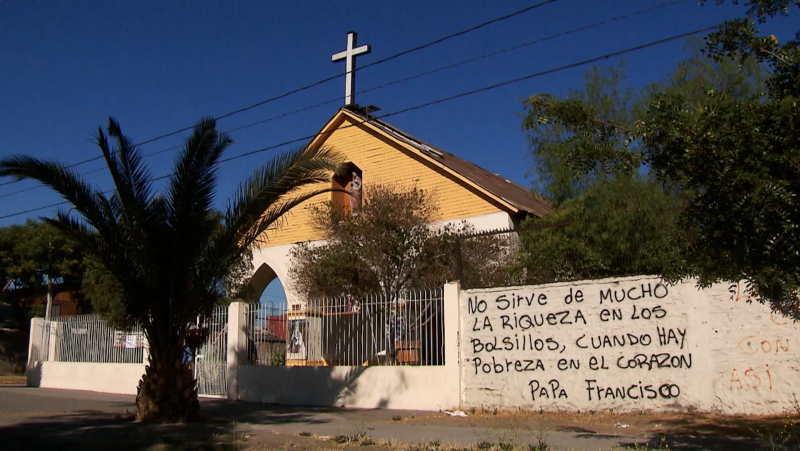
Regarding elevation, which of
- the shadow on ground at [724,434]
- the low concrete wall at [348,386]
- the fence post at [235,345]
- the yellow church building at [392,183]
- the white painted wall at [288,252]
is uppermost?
the yellow church building at [392,183]

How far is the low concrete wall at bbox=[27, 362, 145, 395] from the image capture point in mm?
16828

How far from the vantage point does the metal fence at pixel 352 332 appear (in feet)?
39.8

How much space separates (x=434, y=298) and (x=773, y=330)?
206 inches

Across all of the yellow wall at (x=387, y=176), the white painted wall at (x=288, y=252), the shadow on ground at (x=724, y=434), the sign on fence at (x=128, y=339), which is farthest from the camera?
the yellow wall at (x=387, y=176)

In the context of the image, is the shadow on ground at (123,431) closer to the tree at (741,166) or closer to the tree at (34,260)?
the tree at (741,166)

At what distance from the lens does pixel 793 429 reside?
26.6 feet

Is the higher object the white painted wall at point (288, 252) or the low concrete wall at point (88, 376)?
the white painted wall at point (288, 252)

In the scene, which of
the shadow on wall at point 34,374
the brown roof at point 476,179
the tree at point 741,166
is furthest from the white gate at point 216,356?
the tree at point 741,166

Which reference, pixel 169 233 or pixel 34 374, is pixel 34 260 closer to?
pixel 34 374

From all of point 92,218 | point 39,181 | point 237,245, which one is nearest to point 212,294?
point 237,245

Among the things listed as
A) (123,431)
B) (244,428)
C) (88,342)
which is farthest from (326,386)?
(88,342)

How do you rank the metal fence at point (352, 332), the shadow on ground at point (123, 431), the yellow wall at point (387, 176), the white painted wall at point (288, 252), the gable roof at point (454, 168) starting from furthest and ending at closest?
the yellow wall at point (387, 176) → the gable roof at point (454, 168) → the white painted wall at point (288, 252) → the metal fence at point (352, 332) → the shadow on ground at point (123, 431)

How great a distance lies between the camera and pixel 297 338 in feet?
46.1

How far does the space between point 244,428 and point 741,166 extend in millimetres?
7191
